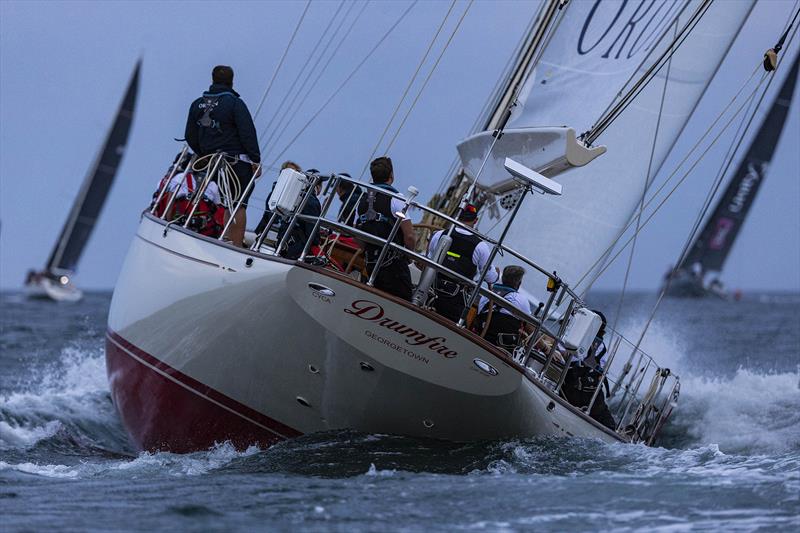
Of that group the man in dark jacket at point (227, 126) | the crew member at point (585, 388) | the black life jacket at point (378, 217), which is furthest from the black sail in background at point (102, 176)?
the black life jacket at point (378, 217)

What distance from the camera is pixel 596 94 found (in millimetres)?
11781

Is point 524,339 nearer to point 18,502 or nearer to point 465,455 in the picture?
point 465,455

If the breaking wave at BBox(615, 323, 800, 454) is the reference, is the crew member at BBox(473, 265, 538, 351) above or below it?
above

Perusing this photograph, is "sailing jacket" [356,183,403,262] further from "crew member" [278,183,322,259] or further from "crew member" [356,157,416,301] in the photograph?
"crew member" [278,183,322,259]

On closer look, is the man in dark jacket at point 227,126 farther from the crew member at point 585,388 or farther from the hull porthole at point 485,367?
the crew member at point 585,388

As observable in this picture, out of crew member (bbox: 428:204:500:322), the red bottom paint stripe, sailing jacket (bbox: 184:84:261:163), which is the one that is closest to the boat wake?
the red bottom paint stripe

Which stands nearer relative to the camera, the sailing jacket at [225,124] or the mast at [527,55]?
the sailing jacket at [225,124]

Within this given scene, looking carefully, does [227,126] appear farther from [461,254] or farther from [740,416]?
[740,416]

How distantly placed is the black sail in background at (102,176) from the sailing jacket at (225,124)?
3159 cm

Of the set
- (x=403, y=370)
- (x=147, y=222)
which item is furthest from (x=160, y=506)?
(x=147, y=222)

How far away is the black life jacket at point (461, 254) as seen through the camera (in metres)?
8.51

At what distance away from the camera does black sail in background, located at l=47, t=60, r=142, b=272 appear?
1599 inches

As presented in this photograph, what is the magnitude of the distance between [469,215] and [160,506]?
10.4 ft

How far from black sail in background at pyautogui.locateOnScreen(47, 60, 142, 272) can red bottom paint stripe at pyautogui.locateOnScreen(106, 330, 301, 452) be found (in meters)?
30.6
